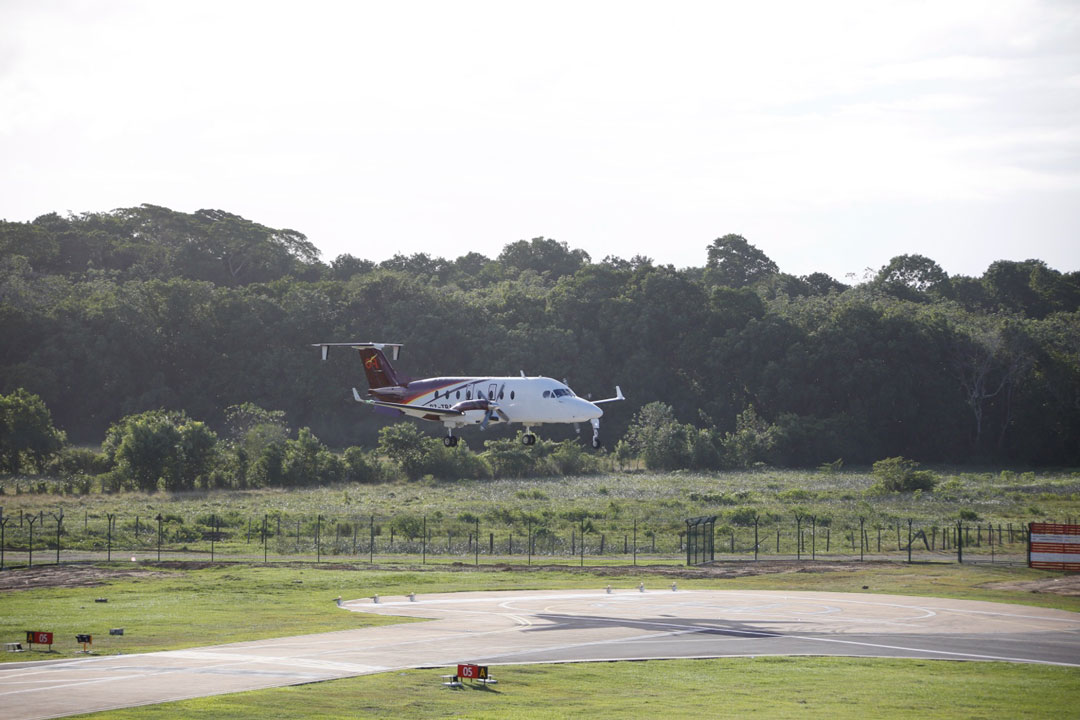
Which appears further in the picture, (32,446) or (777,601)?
(32,446)

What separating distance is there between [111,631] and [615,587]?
23.8 meters

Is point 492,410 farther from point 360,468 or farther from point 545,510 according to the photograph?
point 360,468

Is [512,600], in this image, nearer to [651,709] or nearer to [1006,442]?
[651,709]

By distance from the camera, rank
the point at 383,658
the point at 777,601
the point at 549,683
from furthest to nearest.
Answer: the point at 777,601
the point at 383,658
the point at 549,683

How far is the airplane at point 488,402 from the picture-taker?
64.4 meters

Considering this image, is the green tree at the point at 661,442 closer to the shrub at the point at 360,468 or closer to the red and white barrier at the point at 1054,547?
the shrub at the point at 360,468

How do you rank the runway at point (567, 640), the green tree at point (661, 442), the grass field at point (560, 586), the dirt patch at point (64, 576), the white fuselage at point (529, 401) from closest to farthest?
the grass field at point (560, 586)
the runway at point (567, 640)
the dirt patch at point (64, 576)
the white fuselage at point (529, 401)
the green tree at point (661, 442)

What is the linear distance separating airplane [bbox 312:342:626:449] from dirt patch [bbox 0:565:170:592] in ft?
49.0

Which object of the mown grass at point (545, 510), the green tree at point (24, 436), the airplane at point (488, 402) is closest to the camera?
the airplane at point (488, 402)

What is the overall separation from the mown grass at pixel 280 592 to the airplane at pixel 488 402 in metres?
8.13

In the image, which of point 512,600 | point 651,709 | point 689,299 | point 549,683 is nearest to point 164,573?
point 512,600

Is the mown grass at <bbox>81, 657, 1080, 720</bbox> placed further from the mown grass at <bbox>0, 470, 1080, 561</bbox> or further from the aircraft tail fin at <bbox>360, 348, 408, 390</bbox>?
the aircraft tail fin at <bbox>360, 348, 408, 390</bbox>

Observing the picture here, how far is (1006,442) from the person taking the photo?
141125 mm

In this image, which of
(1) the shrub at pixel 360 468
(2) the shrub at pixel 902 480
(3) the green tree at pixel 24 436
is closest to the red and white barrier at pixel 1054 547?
(2) the shrub at pixel 902 480
